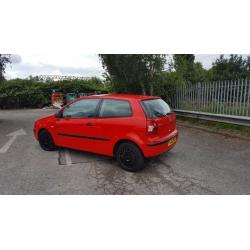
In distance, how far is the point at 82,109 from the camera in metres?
4.27

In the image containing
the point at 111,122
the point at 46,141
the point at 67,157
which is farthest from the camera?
the point at 46,141

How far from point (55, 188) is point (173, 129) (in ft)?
8.14

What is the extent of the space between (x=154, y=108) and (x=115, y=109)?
2.40ft

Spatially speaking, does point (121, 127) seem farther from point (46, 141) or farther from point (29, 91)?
point (29, 91)

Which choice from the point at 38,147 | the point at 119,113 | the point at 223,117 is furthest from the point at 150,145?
the point at 223,117

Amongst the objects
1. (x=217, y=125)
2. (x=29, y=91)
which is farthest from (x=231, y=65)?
(x=29, y=91)

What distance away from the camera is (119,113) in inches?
148

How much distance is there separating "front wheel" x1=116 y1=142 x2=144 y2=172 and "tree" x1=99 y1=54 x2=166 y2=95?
234 inches

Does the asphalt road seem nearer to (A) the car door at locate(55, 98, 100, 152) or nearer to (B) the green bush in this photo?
(A) the car door at locate(55, 98, 100, 152)

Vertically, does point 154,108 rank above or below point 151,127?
above

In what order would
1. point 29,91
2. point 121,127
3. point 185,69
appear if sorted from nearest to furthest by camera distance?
point 121,127 → point 185,69 → point 29,91

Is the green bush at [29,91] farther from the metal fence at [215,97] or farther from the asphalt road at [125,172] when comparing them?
the asphalt road at [125,172]

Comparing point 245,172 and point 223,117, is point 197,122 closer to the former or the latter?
point 223,117

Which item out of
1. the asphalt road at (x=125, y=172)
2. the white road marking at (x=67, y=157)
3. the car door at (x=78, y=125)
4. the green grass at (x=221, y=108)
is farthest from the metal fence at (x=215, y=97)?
the white road marking at (x=67, y=157)
